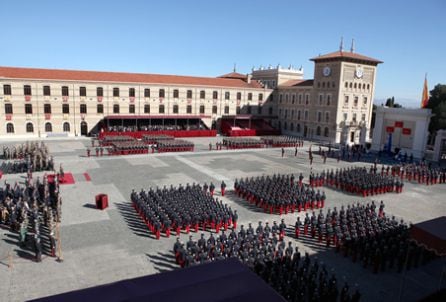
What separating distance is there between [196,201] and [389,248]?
32.6 ft

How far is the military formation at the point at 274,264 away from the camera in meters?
11.1

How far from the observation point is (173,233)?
16.7m

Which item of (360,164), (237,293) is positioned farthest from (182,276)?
(360,164)

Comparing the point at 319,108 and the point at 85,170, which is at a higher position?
the point at 319,108

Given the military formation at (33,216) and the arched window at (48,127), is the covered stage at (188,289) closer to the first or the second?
the military formation at (33,216)

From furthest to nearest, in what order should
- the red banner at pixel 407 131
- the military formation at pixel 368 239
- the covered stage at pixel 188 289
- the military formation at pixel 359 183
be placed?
the red banner at pixel 407 131, the military formation at pixel 359 183, the military formation at pixel 368 239, the covered stage at pixel 188 289

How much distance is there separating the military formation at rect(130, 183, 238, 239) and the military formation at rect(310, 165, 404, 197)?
36.6 feet

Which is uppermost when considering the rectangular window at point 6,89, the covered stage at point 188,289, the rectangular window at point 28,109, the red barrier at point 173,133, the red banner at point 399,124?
the rectangular window at point 6,89

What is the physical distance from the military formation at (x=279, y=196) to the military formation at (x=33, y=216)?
11.5m

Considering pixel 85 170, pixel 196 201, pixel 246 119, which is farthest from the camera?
pixel 246 119

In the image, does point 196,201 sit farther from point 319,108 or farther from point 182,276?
point 319,108

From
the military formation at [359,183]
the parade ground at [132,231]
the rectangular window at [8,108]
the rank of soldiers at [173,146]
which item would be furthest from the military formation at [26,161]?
the military formation at [359,183]

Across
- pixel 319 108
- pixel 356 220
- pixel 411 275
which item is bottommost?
pixel 411 275

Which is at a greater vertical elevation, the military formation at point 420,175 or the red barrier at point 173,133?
the red barrier at point 173,133
